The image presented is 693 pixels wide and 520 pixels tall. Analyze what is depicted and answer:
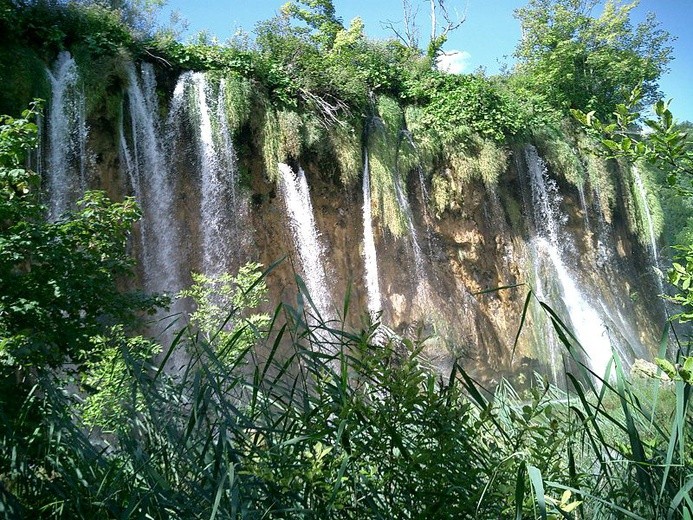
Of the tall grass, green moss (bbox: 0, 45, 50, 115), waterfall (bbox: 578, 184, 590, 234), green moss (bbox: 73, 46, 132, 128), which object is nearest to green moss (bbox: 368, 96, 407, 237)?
green moss (bbox: 73, 46, 132, 128)

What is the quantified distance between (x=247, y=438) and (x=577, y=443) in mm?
1587

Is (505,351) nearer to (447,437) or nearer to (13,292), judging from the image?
(13,292)

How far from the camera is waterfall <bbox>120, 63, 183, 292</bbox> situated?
9789 mm

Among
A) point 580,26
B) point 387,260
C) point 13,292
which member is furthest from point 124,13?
point 580,26

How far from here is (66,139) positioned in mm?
9203

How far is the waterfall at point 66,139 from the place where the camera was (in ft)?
29.5

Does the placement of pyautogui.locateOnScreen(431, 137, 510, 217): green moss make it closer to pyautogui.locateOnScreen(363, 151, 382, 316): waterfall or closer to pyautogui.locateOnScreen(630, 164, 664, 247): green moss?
pyautogui.locateOnScreen(363, 151, 382, 316): waterfall

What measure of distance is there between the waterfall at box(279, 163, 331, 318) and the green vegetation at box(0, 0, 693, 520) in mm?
455

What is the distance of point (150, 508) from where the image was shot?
1812 mm

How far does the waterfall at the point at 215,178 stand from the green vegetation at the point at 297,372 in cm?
29

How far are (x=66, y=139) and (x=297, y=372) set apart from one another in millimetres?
6601

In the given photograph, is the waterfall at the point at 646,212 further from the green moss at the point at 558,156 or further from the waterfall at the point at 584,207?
the green moss at the point at 558,156

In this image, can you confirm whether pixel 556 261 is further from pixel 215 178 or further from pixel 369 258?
pixel 215 178

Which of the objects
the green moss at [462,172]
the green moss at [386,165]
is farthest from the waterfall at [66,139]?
the green moss at [462,172]
